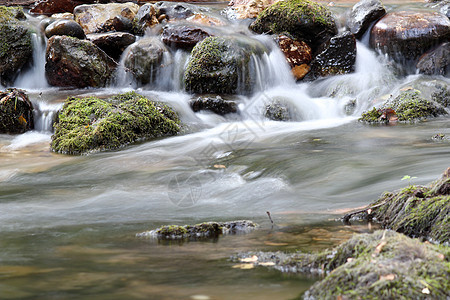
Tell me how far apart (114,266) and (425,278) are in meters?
1.63

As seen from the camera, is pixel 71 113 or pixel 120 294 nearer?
pixel 120 294

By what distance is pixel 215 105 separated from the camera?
10.6 m

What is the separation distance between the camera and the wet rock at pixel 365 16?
13.0 metres

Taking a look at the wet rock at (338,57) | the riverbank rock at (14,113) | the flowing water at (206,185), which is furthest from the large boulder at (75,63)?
the wet rock at (338,57)

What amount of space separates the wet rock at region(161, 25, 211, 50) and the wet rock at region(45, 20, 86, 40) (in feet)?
7.02

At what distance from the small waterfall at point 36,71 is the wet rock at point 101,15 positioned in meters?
1.40

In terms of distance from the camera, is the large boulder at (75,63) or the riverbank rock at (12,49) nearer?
the large boulder at (75,63)

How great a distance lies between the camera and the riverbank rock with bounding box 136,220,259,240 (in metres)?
3.41

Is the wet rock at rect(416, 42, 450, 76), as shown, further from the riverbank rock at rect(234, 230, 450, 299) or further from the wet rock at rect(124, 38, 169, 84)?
the riverbank rock at rect(234, 230, 450, 299)

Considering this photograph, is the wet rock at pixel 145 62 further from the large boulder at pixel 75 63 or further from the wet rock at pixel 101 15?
the wet rock at pixel 101 15

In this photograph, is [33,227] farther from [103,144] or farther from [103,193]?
[103,144]

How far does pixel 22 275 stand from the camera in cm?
269

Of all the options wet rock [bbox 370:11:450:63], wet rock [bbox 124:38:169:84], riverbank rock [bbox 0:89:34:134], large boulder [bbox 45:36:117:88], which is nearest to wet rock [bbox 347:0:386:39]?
wet rock [bbox 370:11:450:63]

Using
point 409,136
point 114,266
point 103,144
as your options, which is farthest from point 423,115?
point 114,266
